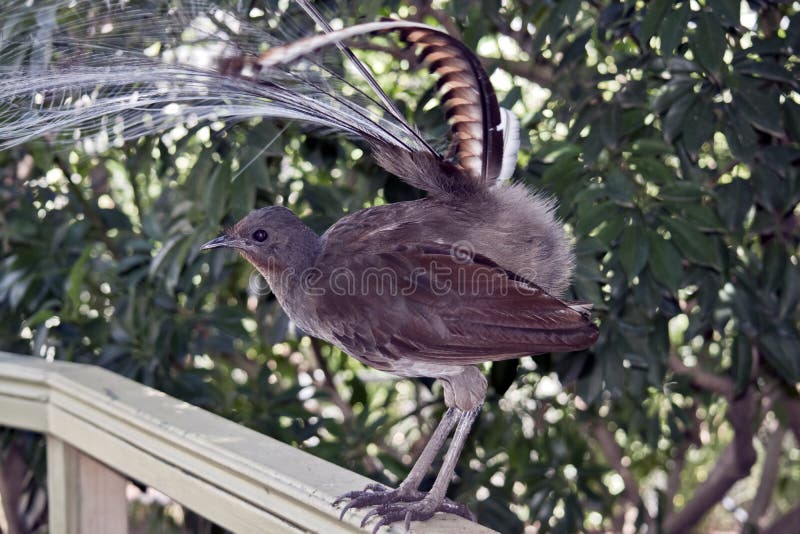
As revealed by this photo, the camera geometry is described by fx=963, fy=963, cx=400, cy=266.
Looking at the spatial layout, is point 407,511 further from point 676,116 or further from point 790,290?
point 790,290

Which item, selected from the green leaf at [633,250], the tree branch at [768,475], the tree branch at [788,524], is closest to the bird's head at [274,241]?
the green leaf at [633,250]

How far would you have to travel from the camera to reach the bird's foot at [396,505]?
1456 mm

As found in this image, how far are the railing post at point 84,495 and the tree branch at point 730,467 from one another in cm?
157

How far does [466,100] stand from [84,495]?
1254mm

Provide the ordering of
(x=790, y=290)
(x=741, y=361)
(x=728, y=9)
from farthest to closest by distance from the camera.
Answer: (x=741, y=361), (x=790, y=290), (x=728, y=9)

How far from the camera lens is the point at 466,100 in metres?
1.41

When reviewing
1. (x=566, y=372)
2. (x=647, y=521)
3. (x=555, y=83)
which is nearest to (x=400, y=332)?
(x=566, y=372)

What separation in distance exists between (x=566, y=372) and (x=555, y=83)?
0.71 m

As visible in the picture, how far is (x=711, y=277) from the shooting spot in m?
2.09

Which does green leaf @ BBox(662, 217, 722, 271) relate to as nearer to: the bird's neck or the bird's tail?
the bird's tail

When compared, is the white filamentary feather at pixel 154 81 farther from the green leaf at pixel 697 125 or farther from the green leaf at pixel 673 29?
the green leaf at pixel 697 125

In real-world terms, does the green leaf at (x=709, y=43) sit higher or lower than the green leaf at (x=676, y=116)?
higher

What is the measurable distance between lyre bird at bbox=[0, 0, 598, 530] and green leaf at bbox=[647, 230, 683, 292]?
429mm

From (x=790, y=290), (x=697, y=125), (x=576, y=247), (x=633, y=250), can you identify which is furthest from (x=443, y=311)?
(x=790, y=290)
